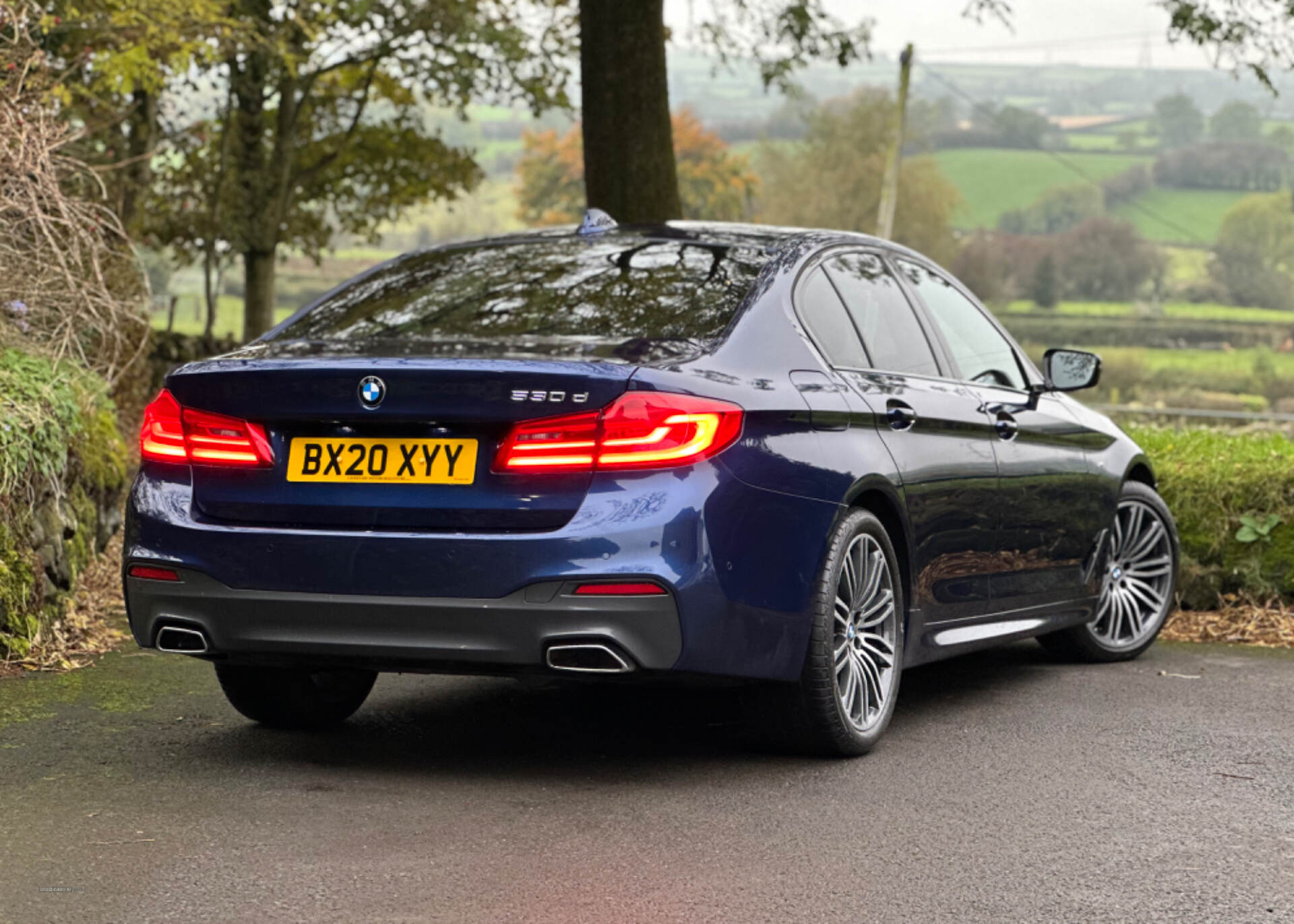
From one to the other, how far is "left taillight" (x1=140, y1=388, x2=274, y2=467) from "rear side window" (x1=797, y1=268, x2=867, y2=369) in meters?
1.66

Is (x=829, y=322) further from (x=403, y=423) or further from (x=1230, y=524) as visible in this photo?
(x=1230, y=524)

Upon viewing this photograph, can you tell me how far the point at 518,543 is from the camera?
459cm

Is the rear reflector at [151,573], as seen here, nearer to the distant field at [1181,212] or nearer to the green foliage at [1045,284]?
the green foliage at [1045,284]

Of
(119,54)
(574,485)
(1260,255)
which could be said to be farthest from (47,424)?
(1260,255)

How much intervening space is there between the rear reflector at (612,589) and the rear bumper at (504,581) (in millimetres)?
20

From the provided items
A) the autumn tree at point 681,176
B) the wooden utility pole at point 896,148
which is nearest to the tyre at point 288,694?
the wooden utility pole at point 896,148

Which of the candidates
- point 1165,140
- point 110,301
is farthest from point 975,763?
point 1165,140

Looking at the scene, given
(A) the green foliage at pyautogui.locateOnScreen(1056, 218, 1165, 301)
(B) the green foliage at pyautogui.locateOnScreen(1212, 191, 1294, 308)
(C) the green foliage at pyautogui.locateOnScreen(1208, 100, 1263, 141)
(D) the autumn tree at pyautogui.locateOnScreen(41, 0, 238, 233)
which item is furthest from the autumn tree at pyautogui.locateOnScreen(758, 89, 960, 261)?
(D) the autumn tree at pyautogui.locateOnScreen(41, 0, 238, 233)

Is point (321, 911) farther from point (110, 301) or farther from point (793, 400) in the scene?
point (110, 301)

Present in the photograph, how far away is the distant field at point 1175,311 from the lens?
8156 cm

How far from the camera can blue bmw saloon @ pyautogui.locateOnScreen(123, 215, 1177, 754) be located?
4.62 m

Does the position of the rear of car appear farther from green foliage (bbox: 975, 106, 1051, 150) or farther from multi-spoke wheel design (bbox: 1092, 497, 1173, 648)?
green foliage (bbox: 975, 106, 1051, 150)

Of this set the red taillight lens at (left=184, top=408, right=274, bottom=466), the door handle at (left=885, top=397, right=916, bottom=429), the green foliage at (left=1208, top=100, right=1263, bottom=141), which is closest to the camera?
the red taillight lens at (left=184, top=408, right=274, bottom=466)

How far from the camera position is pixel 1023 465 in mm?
6605
